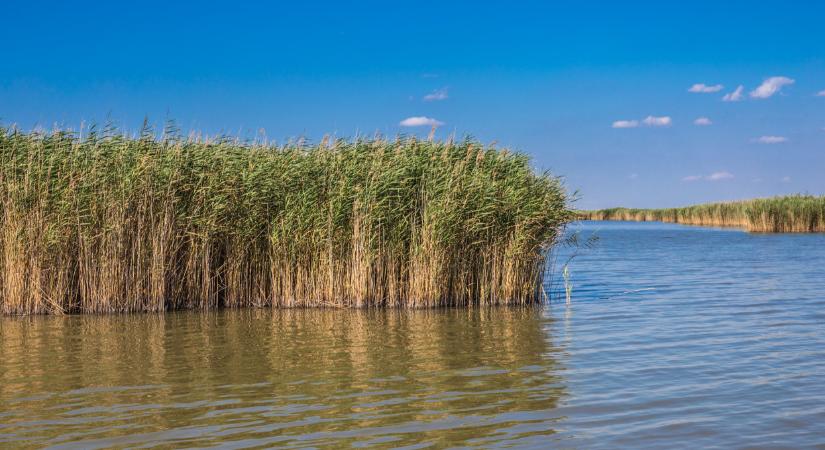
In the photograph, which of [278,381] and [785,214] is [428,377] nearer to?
[278,381]

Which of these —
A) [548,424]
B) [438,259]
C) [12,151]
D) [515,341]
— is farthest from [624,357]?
[12,151]

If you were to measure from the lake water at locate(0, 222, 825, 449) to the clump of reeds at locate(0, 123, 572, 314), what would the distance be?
878mm

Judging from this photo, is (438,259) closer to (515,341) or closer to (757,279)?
(515,341)

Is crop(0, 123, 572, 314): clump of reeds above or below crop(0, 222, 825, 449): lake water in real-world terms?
above

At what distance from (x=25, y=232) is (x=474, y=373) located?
1124 centimetres

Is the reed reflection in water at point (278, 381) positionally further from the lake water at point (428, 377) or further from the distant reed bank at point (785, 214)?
the distant reed bank at point (785, 214)

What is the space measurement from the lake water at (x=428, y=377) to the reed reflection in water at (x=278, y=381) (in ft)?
0.11

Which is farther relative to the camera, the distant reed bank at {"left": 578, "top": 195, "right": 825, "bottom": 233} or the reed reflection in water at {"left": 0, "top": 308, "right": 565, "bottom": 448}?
the distant reed bank at {"left": 578, "top": 195, "right": 825, "bottom": 233}

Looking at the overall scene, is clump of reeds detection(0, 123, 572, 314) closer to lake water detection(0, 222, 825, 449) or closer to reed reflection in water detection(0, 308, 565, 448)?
lake water detection(0, 222, 825, 449)

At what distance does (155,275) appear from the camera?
57.5 ft

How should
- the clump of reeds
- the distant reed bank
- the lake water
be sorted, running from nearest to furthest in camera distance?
the lake water < the clump of reeds < the distant reed bank

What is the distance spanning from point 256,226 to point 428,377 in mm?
8780

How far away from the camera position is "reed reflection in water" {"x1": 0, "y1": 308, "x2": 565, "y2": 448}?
798cm

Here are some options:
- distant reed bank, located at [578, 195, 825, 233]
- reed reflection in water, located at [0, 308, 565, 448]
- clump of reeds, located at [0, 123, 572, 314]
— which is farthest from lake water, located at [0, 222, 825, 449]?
distant reed bank, located at [578, 195, 825, 233]
